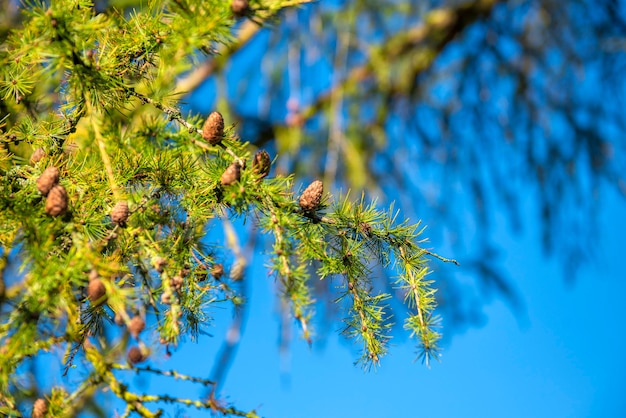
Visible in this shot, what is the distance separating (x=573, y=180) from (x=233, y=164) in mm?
2010

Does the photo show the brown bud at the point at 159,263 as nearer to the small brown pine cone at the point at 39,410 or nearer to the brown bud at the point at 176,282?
the brown bud at the point at 176,282

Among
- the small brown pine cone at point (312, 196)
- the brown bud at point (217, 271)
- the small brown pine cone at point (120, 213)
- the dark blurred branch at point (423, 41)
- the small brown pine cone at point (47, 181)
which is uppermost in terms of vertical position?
the dark blurred branch at point (423, 41)

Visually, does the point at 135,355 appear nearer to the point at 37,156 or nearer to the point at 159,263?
the point at 159,263

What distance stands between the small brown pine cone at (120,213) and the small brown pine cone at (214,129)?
0.10 metres

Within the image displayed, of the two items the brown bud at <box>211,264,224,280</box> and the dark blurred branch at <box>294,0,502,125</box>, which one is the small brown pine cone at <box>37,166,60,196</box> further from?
the dark blurred branch at <box>294,0,502,125</box>

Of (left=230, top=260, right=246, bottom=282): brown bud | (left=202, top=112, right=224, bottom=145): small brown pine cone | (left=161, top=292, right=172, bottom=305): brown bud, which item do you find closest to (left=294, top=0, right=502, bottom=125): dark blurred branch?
(left=230, top=260, right=246, bottom=282): brown bud

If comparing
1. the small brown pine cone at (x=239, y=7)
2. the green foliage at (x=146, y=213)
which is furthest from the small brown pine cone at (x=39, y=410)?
the small brown pine cone at (x=239, y=7)

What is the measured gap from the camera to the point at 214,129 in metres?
0.55

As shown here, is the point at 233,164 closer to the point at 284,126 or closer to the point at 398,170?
the point at 284,126

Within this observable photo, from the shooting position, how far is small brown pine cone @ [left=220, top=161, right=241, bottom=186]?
51 centimetres

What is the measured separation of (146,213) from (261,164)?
108 mm

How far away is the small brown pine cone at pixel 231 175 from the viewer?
0.51m

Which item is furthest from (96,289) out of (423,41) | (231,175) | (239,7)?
(423,41)

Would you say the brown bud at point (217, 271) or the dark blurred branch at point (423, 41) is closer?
the brown bud at point (217, 271)
